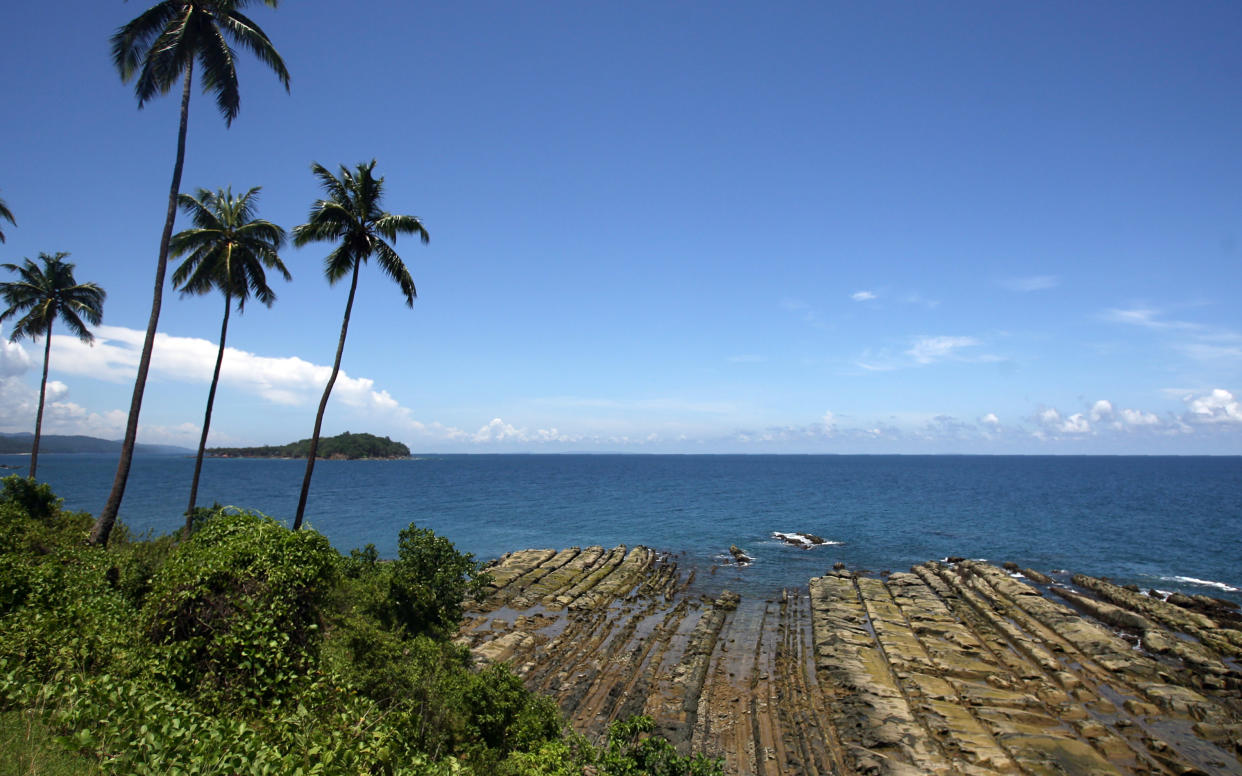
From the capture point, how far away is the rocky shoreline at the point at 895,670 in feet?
56.9

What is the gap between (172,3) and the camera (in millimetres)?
19266

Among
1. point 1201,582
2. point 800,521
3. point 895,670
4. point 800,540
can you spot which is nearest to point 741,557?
point 800,540

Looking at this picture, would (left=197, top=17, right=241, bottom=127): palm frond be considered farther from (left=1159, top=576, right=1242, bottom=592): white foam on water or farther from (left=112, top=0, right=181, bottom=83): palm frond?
(left=1159, top=576, right=1242, bottom=592): white foam on water

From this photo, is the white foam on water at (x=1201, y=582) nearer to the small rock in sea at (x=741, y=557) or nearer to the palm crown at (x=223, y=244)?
the small rock in sea at (x=741, y=557)

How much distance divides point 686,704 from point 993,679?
12520 mm

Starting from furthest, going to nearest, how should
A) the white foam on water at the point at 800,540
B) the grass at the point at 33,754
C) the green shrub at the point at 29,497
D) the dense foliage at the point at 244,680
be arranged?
1. the white foam on water at the point at 800,540
2. the green shrub at the point at 29,497
3. the dense foliage at the point at 244,680
4. the grass at the point at 33,754

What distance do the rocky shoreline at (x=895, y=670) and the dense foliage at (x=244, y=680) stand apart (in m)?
5.75

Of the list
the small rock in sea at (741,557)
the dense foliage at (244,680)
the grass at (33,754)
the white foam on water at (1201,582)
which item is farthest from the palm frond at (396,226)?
the white foam on water at (1201,582)

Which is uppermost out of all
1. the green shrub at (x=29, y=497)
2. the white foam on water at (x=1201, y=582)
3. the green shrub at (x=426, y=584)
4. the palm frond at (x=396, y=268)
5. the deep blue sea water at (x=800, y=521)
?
→ the palm frond at (x=396, y=268)

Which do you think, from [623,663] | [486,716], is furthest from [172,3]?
[623,663]

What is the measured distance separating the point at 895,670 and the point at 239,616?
923 inches

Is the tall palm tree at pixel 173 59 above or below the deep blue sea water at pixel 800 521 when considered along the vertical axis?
above

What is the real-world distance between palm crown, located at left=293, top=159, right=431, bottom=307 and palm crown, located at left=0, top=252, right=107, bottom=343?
→ 64.3ft

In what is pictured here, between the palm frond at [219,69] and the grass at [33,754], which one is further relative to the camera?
the palm frond at [219,69]
